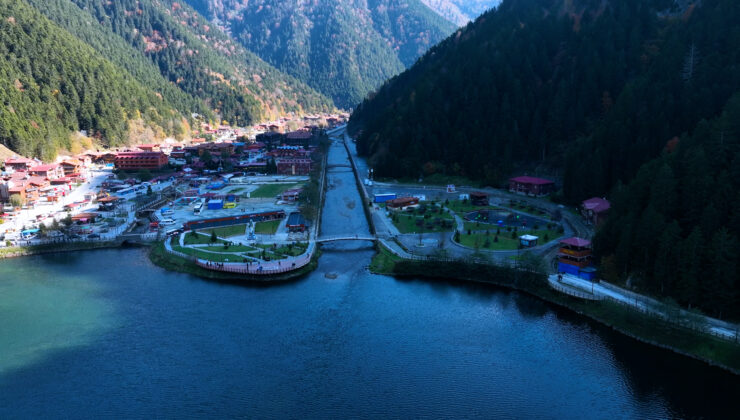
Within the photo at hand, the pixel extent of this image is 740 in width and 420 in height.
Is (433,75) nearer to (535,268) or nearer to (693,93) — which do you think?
(693,93)

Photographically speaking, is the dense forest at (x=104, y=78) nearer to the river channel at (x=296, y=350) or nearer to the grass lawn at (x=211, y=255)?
the grass lawn at (x=211, y=255)

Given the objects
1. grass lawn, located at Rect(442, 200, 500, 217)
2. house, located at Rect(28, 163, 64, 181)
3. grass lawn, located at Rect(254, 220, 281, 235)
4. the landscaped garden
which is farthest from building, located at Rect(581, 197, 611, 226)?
house, located at Rect(28, 163, 64, 181)

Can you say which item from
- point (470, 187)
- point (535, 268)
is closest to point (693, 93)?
point (470, 187)

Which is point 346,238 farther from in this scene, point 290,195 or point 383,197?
point 290,195

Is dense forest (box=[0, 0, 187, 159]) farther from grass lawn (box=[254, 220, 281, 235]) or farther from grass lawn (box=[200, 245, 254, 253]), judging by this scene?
grass lawn (box=[200, 245, 254, 253])

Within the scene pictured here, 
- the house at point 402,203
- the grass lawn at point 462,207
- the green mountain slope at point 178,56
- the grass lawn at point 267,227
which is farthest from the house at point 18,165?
the green mountain slope at point 178,56
